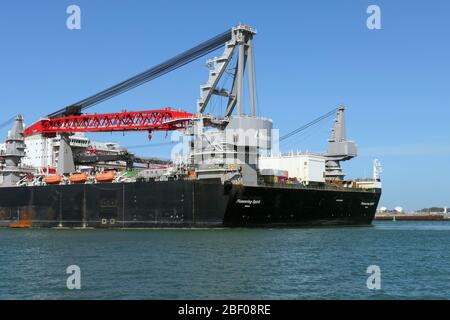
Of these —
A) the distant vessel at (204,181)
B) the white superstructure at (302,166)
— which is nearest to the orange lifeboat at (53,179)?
the distant vessel at (204,181)

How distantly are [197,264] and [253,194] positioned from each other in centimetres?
2308

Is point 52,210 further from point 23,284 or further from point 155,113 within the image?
point 23,284

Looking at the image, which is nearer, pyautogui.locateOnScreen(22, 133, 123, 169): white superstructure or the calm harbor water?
the calm harbor water

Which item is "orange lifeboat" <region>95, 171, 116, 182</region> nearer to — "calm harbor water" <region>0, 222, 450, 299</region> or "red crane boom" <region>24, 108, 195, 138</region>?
"red crane boom" <region>24, 108, 195, 138</region>

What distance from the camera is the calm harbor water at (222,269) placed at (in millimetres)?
18750

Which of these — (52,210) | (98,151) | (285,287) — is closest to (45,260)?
(285,287)

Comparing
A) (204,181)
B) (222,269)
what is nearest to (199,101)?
(204,181)

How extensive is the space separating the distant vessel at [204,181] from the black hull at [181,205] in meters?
0.09

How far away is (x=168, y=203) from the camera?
48562mm

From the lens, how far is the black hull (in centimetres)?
4691

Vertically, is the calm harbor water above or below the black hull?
below

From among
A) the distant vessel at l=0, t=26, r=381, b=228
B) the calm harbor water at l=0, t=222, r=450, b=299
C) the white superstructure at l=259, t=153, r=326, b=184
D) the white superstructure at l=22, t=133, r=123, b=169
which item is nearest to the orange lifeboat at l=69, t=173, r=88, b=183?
the distant vessel at l=0, t=26, r=381, b=228

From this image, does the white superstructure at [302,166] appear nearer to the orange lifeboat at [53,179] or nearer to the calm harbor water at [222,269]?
the orange lifeboat at [53,179]

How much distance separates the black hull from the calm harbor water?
9.78 metres
